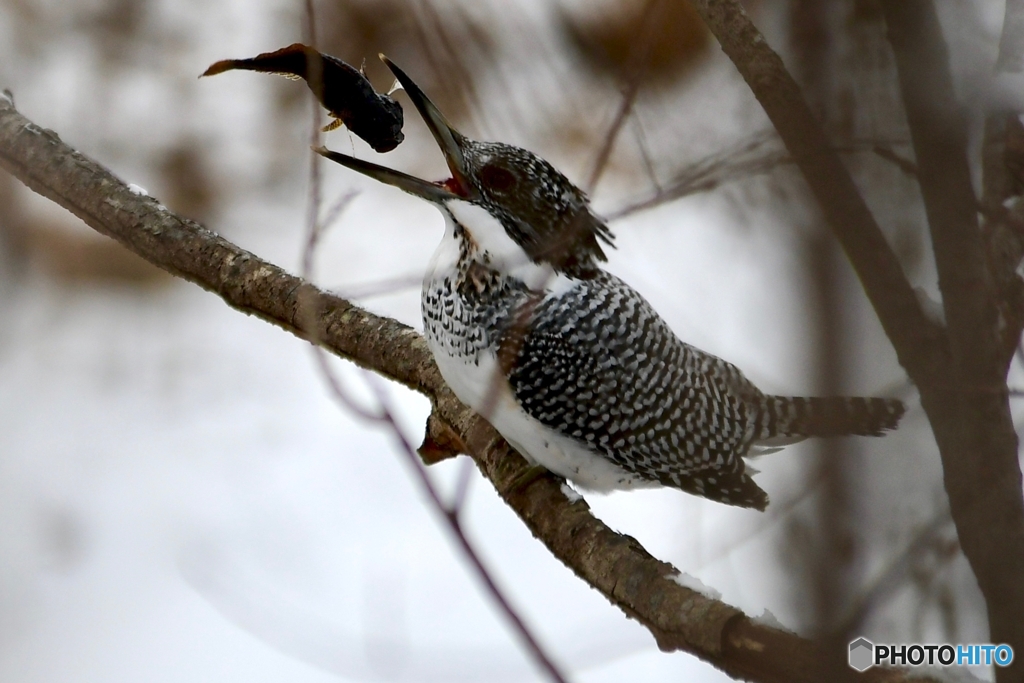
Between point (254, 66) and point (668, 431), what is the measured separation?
44.5 inches

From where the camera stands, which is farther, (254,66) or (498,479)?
(498,479)

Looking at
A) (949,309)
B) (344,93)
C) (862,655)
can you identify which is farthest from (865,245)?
(344,93)

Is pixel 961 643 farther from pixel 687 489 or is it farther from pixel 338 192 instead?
pixel 338 192

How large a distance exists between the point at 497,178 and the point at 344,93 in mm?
354

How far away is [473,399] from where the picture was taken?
202 cm

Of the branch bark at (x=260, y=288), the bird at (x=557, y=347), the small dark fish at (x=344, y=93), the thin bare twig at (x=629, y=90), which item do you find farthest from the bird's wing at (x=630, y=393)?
the thin bare twig at (x=629, y=90)

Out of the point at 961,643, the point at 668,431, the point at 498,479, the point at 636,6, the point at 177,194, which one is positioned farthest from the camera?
the point at 177,194

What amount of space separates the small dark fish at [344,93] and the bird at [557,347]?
8cm

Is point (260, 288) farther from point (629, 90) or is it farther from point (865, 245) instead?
point (865, 245)

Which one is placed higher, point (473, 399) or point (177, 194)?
point (177, 194)

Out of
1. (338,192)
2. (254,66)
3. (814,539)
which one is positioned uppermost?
(338,192)

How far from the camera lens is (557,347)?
196cm

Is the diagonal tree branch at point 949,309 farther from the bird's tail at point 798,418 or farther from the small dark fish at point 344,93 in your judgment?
the small dark fish at point 344,93

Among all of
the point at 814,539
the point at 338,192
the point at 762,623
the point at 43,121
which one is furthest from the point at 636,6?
the point at 814,539
